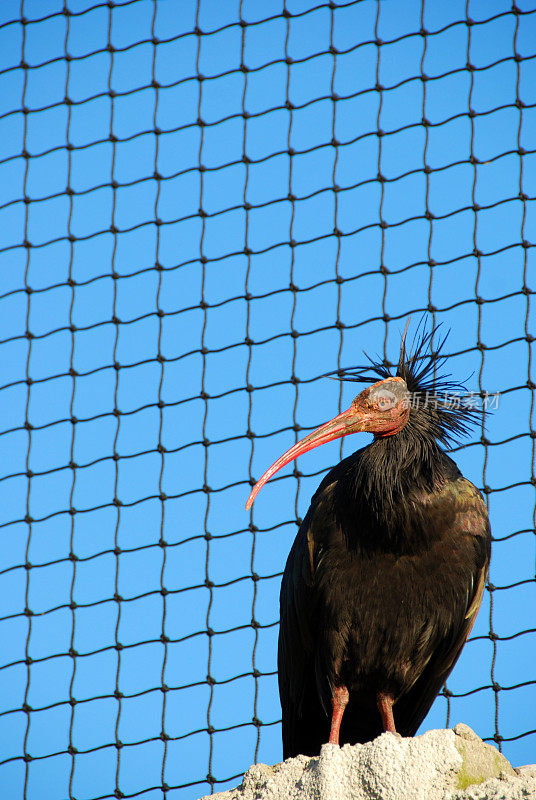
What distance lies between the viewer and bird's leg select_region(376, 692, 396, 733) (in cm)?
387

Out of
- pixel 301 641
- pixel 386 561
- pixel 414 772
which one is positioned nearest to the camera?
pixel 414 772

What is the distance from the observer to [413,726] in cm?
418

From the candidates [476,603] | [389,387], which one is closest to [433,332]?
[389,387]

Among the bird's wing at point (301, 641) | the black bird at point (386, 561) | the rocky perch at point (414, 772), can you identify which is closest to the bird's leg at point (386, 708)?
the black bird at point (386, 561)

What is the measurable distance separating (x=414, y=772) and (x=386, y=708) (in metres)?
0.99

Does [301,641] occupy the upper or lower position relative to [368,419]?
lower

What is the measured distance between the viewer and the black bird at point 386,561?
146 inches

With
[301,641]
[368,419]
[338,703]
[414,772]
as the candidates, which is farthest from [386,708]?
[368,419]

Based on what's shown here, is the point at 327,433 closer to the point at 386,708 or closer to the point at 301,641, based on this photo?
the point at 301,641

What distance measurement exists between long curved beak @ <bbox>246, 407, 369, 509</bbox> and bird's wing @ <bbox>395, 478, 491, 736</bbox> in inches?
17.4

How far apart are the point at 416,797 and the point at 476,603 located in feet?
3.70

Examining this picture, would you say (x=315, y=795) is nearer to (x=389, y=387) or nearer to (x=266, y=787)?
(x=266, y=787)

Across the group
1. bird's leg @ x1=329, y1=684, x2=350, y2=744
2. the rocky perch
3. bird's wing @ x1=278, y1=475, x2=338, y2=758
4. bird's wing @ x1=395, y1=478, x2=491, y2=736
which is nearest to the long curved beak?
bird's wing @ x1=278, y1=475, x2=338, y2=758

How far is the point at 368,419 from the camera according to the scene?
12.7 feet
